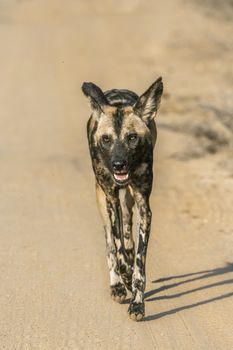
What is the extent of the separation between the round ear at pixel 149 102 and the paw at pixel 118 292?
1.16 meters

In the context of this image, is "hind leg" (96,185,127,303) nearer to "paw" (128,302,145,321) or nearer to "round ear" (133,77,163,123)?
"paw" (128,302,145,321)

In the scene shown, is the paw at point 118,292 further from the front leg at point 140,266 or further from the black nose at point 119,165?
the black nose at point 119,165

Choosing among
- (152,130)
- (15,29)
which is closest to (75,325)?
(152,130)

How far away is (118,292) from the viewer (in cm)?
627

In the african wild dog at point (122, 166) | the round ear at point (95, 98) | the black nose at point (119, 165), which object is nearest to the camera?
the black nose at point (119, 165)

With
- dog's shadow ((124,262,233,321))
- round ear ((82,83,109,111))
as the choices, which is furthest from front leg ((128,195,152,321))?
round ear ((82,83,109,111))

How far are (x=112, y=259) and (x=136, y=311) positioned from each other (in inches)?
27.4

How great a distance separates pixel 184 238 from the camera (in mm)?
8445

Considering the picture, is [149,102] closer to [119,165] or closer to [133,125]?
[133,125]

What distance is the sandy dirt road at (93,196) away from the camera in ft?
18.9

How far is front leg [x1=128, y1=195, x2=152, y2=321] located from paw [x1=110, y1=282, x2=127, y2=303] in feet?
0.54

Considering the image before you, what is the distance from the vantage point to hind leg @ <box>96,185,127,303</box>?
6273 mm

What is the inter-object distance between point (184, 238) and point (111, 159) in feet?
8.34

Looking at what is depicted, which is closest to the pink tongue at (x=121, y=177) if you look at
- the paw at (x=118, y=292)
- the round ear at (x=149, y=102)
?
the round ear at (x=149, y=102)
